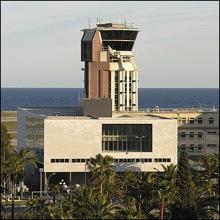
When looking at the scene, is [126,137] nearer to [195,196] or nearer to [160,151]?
[160,151]

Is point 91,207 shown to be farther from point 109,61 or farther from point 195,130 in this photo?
point 109,61

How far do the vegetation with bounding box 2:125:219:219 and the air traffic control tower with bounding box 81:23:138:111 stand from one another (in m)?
44.6

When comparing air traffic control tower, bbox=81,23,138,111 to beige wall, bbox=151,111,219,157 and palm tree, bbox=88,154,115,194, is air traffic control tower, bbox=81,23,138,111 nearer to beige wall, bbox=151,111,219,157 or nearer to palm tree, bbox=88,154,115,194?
beige wall, bbox=151,111,219,157

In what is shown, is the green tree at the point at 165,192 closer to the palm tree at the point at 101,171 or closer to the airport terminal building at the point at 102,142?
the palm tree at the point at 101,171

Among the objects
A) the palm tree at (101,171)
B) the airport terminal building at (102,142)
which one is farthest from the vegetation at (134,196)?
the airport terminal building at (102,142)

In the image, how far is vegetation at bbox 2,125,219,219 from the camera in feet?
242

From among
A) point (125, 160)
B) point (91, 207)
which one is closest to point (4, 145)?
point (91, 207)

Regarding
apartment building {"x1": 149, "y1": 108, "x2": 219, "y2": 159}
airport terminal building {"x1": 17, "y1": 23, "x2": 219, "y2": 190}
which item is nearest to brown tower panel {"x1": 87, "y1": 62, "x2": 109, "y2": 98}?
apartment building {"x1": 149, "y1": 108, "x2": 219, "y2": 159}

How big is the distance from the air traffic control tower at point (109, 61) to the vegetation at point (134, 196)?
1756 inches

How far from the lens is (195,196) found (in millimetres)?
83875

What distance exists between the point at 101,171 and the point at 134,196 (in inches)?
639

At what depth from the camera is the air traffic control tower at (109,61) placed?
6033 inches

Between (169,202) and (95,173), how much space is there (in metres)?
21.6

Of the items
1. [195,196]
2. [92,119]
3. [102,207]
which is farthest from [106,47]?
[102,207]
